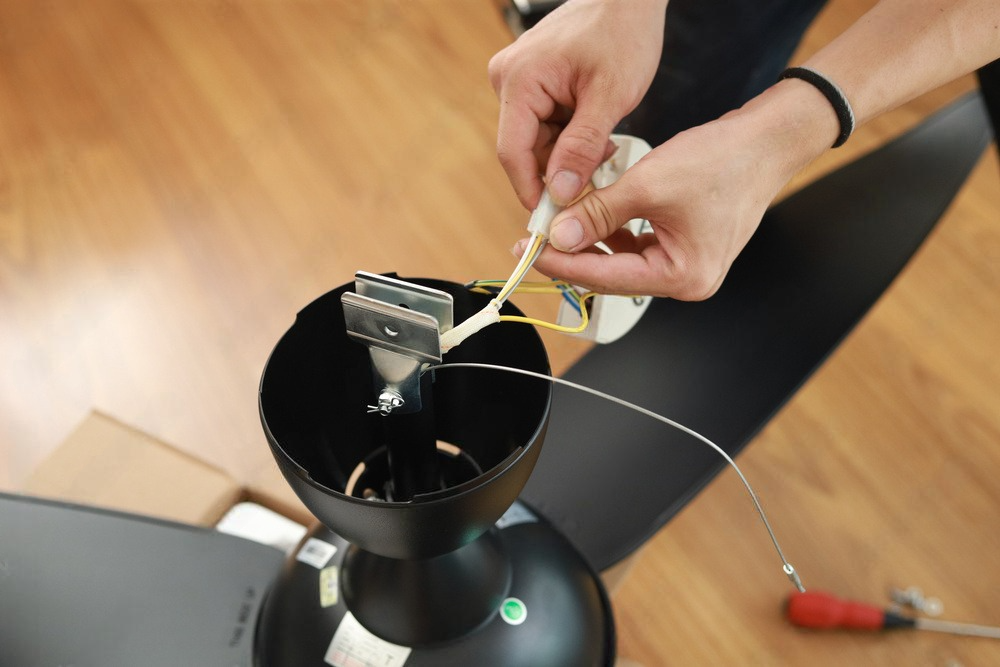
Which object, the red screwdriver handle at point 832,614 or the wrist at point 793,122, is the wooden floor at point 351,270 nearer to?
the red screwdriver handle at point 832,614

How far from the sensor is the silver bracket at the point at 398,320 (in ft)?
1.15

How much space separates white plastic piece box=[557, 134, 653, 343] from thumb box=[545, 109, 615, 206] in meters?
0.05

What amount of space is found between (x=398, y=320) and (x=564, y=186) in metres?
0.22

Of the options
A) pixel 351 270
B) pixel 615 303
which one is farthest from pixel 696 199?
pixel 351 270

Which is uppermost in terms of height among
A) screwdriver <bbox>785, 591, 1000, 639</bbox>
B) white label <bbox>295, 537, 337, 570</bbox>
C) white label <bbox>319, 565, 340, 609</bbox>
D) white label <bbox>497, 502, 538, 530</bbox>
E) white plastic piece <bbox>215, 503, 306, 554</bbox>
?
white label <bbox>295, 537, 337, 570</bbox>

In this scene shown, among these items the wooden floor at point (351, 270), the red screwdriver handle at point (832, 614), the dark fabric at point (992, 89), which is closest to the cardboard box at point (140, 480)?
the wooden floor at point (351, 270)

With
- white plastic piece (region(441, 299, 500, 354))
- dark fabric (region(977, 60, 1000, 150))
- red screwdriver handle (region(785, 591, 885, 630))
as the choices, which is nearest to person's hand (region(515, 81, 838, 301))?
white plastic piece (region(441, 299, 500, 354))

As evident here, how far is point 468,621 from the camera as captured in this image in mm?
475

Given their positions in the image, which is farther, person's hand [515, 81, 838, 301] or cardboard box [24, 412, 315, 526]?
cardboard box [24, 412, 315, 526]

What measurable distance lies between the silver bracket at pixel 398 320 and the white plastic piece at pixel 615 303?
0.27 metres

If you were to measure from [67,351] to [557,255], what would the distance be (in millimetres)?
1014

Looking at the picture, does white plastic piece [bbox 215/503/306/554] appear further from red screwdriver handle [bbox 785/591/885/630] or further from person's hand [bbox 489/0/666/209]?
red screwdriver handle [bbox 785/591/885/630]

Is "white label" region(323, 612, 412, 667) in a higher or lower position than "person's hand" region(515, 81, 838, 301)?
lower

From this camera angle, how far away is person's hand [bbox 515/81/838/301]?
0.51 m
